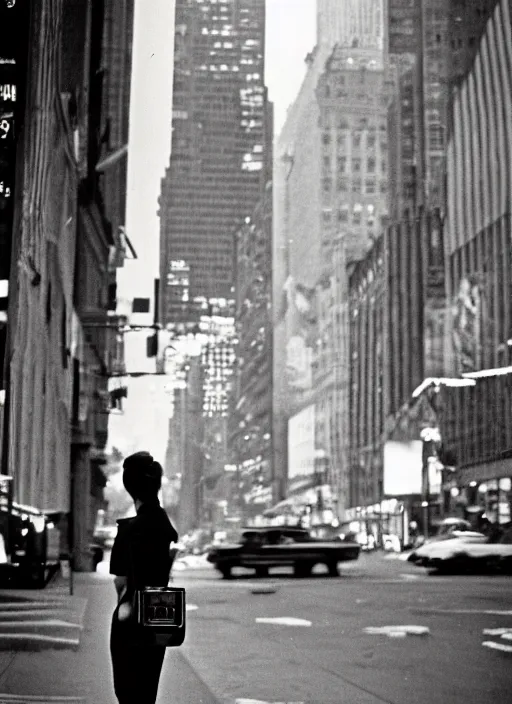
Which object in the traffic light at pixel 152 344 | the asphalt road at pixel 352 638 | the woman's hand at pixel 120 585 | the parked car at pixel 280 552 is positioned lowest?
the asphalt road at pixel 352 638

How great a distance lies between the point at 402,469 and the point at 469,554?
78 cm

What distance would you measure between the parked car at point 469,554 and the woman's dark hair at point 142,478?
12.3 ft

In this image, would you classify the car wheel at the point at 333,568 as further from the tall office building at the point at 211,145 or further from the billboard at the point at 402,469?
the tall office building at the point at 211,145

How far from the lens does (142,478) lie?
352 cm

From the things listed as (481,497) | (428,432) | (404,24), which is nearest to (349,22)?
(404,24)

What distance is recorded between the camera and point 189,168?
19.6ft

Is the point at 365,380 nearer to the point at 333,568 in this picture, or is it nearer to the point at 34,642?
the point at 333,568

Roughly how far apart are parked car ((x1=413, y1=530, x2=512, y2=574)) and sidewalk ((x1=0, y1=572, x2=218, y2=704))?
1.82 meters

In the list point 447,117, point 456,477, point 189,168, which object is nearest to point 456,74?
point 447,117

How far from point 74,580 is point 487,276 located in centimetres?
274

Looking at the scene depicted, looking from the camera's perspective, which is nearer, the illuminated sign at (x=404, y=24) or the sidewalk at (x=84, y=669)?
the sidewalk at (x=84, y=669)

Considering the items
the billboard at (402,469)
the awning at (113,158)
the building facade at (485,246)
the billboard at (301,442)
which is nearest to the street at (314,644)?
the billboard at (402,469)

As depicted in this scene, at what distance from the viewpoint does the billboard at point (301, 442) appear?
20.0ft

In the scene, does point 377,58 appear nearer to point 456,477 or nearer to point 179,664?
point 456,477
